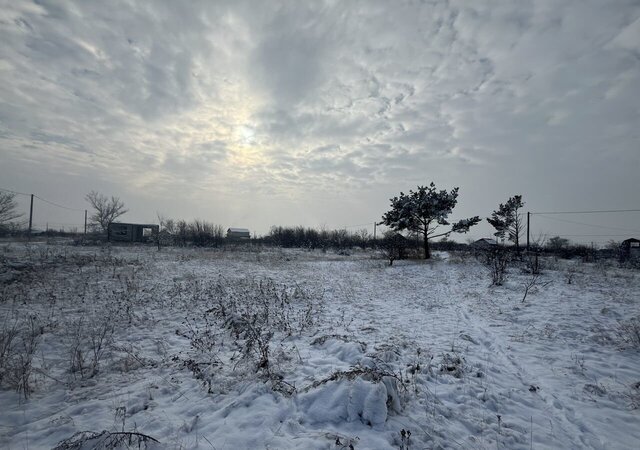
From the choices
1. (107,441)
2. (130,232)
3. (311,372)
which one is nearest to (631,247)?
(311,372)

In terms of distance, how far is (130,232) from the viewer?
155ft

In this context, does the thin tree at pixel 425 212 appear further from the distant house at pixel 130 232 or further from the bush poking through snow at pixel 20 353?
the distant house at pixel 130 232

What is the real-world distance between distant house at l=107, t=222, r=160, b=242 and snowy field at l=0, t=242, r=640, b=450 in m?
41.8

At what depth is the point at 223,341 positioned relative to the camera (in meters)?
6.33

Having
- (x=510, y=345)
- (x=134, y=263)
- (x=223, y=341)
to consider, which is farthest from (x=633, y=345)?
(x=134, y=263)

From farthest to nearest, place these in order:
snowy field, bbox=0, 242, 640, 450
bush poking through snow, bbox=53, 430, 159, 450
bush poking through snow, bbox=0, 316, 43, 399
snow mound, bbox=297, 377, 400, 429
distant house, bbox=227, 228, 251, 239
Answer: distant house, bbox=227, 228, 251, 239
bush poking through snow, bbox=0, 316, 43, 399
snow mound, bbox=297, 377, 400, 429
snowy field, bbox=0, 242, 640, 450
bush poking through snow, bbox=53, 430, 159, 450

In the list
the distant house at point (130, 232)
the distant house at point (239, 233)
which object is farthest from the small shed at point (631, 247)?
the distant house at point (130, 232)

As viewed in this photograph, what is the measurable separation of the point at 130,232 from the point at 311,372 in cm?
5226

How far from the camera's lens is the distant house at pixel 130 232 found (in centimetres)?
4615

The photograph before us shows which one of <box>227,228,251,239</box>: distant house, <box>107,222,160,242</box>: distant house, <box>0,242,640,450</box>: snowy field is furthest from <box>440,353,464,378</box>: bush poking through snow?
<box>227,228,251,239</box>: distant house

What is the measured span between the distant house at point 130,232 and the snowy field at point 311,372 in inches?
1644

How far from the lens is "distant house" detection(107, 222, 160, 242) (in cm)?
4615

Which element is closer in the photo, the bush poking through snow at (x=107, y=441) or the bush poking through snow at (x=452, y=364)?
the bush poking through snow at (x=107, y=441)

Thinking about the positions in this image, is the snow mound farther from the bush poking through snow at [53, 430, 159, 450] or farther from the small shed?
the small shed
